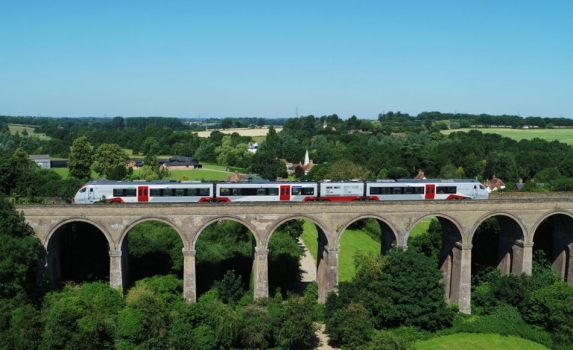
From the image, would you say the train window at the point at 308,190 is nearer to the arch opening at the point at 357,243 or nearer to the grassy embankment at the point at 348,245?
the arch opening at the point at 357,243

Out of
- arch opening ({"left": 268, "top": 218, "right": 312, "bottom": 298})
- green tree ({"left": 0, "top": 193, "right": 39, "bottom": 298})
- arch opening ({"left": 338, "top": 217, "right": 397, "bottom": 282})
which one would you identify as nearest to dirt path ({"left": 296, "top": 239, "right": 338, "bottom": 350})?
arch opening ({"left": 268, "top": 218, "right": 312, "bottom": 298})

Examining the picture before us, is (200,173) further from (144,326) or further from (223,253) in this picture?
(144,326)

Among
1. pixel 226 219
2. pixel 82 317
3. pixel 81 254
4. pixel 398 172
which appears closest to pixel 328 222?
pixel 226 219

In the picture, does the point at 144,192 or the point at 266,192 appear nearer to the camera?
the point at 144,192

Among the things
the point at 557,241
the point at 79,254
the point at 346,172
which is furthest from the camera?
the point at 346,172

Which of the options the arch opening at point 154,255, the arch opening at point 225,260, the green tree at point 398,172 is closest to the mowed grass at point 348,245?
the arch opening at point 225,260

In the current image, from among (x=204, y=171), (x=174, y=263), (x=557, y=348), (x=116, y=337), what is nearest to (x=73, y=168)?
(x=204, y=171)

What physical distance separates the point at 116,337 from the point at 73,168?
81.4 metres

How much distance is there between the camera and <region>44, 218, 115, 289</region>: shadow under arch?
48.2m

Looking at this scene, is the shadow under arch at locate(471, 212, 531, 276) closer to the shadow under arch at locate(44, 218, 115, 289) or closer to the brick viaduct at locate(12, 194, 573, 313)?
the brick viaduct at locate(12, 194, 573, 313)

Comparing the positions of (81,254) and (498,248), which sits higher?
(498,248)

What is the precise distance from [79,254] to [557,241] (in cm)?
4519

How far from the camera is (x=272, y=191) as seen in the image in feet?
166

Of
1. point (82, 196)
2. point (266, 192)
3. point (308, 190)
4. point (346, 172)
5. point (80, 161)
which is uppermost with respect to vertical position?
point (308, 190)
